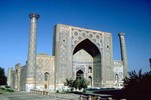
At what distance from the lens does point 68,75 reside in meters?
27.1

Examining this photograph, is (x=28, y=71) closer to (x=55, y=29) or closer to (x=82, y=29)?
(x=55, y=29)

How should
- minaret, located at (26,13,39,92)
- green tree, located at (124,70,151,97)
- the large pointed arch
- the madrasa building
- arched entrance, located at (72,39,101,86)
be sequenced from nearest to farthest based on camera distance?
1. green tree, located at (124,70,151,97)
2. minaret, located at (26,13,39,92)
3. the madrasa building
4. arched entrance, located at (72,39,101,86)
5. the large pointed arch

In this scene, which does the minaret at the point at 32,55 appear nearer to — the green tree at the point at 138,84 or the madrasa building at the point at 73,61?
the madrasa building at the point at 73,61

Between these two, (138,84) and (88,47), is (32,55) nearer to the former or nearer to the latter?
(88,47)

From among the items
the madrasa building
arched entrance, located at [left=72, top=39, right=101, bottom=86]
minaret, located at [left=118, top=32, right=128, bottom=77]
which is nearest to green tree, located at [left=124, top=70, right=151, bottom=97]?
the madrasa building

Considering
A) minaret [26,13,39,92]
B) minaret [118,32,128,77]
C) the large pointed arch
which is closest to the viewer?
minaret [26,13,39,92]

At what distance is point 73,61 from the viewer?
30.2m

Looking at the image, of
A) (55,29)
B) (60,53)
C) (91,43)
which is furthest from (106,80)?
(55,29)

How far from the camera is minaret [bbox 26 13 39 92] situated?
24.7m

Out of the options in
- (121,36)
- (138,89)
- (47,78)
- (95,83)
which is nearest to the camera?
(138,89)

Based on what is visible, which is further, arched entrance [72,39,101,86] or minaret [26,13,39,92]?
arched entrance [72,39,101,86]

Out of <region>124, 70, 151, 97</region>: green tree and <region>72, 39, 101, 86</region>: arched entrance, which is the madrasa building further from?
<region>124, 70, 151, 97</region>: green tree

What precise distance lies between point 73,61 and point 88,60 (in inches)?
123

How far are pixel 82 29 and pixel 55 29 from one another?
461 cm
